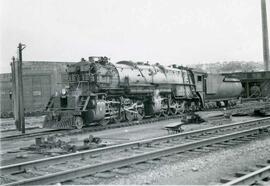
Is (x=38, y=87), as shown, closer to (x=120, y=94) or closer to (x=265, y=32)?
(x=120, y=94)

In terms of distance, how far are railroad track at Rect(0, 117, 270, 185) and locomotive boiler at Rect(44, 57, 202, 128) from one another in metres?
5.69

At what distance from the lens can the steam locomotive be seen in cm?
1535

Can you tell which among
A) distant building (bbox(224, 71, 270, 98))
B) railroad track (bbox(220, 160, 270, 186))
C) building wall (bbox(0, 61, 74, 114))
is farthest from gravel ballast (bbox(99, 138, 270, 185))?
distant building (bbox(224, 71, 270, 98))

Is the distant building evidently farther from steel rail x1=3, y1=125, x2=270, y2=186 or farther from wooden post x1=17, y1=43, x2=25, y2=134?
steel rail x1=3, y1=125, x2=270, y2=186

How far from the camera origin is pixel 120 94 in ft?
56.7

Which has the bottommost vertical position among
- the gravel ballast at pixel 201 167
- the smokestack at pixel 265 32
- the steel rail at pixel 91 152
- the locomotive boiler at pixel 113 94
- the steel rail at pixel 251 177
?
the gravel ballast at pixel 201 167

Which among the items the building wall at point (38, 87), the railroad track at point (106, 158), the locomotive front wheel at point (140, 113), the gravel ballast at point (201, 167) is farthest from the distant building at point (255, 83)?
the gravel ballast at point (201, 167)

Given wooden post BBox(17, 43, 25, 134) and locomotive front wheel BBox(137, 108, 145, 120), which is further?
locomotive front wheel BBox(137, 108, 145, 120)

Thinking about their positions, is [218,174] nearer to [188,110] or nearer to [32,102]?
[188,110]

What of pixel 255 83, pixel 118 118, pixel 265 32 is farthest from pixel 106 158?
pixel 265 32

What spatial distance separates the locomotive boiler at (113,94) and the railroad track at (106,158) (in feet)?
18.7

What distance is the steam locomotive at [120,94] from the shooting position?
50.4 ft

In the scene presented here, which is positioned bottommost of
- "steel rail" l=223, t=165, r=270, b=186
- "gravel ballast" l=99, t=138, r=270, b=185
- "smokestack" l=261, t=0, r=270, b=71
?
"gravel ballast" l=99, t=138, r=270, b=185

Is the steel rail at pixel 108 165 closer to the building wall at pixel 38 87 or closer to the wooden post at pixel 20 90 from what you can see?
the wooden post at pixel 20 90
